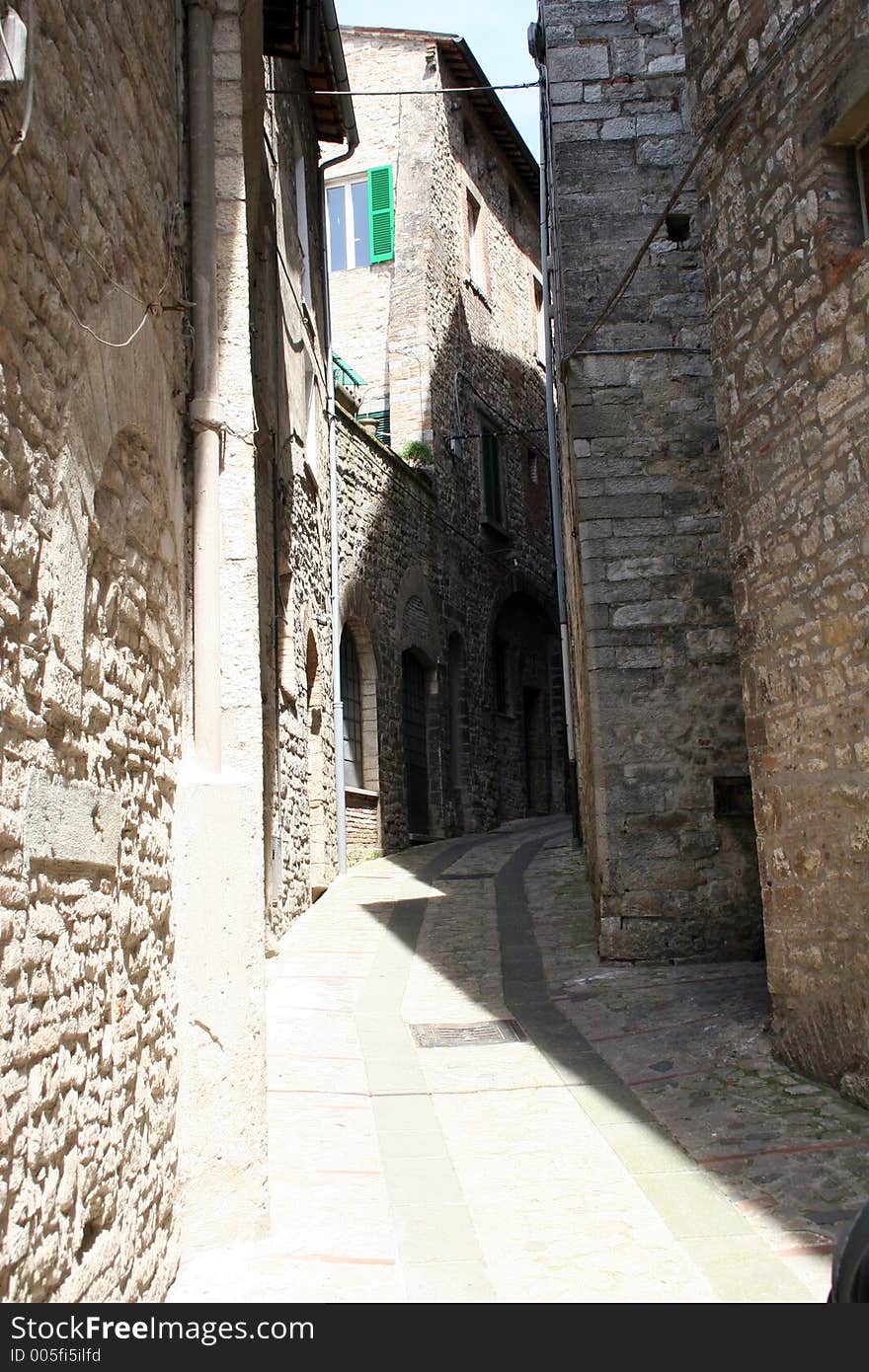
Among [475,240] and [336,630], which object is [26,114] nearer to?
[336,630]

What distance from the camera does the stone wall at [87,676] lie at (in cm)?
241

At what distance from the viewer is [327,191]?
18516 millimetres

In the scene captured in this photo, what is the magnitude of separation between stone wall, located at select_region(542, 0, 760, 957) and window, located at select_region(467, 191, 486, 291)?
425 inches

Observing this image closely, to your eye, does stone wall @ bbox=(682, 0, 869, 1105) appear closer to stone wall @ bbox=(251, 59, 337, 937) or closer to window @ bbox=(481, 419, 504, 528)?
stone wall @ bbox=(251, 59, 337, 937)

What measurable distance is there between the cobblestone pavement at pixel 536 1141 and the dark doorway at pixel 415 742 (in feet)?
22.2

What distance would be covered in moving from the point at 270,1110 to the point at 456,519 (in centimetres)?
1334

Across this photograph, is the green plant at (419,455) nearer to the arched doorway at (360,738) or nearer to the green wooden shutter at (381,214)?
the green wooden shutter at (381,214)

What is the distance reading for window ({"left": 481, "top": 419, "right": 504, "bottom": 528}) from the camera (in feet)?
64.8

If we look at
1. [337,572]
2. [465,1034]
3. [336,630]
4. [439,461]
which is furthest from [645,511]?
[439,461]

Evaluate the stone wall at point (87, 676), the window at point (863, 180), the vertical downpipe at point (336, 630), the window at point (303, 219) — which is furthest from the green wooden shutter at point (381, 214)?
the stone wall at point (87, 676)

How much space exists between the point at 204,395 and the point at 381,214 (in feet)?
48.8

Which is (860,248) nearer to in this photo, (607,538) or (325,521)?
(607,538)

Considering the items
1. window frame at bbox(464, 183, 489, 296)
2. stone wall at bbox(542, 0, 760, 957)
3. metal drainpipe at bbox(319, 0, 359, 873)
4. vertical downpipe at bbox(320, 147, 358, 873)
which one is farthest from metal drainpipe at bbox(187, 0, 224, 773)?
window frame at bbox(464, 183, 489, 296)

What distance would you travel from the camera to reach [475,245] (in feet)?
66.6
